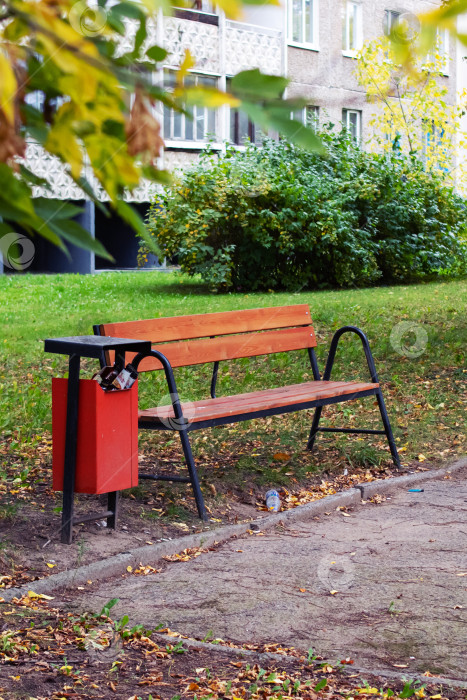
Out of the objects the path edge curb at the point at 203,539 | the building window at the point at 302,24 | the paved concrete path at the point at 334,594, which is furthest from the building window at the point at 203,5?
the building window at the point at 302,24

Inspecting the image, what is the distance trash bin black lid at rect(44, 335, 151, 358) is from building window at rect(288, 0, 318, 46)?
80.1 ft

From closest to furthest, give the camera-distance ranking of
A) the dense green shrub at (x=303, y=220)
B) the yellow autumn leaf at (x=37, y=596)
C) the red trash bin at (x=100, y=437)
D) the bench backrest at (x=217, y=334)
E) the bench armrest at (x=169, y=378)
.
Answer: the yellow autumn leaf at (x=37, y=596)
the red trash bin at (x=100, y=437)
the bench armrest at (x=169, y=378)
the bench backrest at (x=217, y=334)
the dense green shrub at (x=303, y=220)

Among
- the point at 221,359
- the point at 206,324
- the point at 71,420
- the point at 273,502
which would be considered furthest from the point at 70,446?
the point at 221,359

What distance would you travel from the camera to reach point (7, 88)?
36.4 inches

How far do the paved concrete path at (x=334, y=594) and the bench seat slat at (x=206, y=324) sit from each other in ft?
4.29

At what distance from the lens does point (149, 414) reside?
5.10 meters

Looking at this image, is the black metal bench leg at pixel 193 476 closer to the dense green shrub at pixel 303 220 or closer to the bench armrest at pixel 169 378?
the bench armrest at pixel 169 378

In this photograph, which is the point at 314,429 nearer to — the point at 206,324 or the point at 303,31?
the point at 206,324

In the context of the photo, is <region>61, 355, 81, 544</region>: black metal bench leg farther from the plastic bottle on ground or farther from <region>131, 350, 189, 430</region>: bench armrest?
the plastic bottle on ground

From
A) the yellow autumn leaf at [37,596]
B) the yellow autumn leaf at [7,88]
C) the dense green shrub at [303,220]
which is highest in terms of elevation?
the dense green shrub at [303,220]

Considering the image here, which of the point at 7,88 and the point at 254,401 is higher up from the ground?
the point at 7,88

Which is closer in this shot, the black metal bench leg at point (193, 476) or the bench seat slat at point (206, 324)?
the black metal bench leg at point (193, 476)

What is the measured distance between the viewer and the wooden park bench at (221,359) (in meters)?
5.05

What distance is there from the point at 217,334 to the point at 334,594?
8.03 ft
